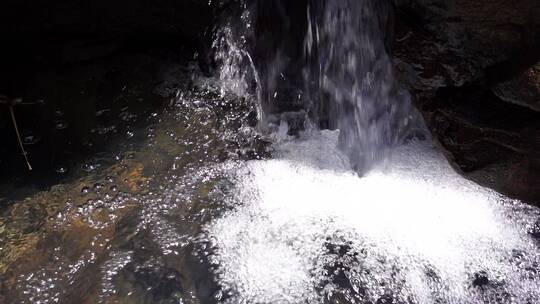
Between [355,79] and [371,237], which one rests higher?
[355,79]

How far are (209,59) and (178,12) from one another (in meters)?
0.43

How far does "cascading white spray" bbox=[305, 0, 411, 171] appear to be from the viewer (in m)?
2.74

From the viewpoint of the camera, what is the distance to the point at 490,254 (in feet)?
7.45

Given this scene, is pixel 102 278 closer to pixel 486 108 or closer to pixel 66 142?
pixel 66 142

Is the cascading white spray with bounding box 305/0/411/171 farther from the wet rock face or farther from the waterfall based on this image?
the wet rock face

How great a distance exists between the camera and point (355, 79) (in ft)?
9.62

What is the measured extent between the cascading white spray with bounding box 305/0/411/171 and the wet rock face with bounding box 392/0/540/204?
45 centimetres

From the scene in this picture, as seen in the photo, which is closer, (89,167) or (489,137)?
(489,137)

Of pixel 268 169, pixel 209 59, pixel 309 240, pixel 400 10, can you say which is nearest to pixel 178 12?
pixel 209 59

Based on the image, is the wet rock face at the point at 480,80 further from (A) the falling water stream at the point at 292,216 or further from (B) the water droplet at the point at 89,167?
(B) the water droplet at the point at 89,167

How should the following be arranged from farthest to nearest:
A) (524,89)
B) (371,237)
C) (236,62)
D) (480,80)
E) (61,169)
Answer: (236,62)
(61,169)
(371,237)
(480,80)
(524,89)

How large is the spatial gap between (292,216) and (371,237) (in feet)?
1.51

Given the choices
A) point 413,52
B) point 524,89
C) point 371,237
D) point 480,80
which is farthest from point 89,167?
point 524,89

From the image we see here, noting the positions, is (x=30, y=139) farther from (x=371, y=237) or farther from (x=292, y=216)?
(x=371, y=237)
